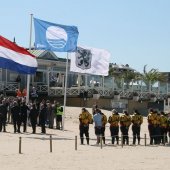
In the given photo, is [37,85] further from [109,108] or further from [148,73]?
[148,73]

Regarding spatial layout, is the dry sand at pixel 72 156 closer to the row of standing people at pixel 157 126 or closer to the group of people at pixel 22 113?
the group of people at pixel 22 113

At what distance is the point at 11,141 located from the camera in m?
22.6

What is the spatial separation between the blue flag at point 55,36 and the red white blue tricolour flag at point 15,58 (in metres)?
2.22

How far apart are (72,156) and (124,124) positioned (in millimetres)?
6038

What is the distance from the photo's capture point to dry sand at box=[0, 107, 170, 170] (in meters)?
15.9

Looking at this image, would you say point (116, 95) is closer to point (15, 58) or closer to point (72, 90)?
point (72, 90)

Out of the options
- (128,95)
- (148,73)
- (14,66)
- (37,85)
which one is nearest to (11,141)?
(14,66)

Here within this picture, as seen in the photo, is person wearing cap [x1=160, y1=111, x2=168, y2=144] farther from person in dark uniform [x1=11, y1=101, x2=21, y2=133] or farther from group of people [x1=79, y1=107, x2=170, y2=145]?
person in dark uniform [x1=11, y1=101, x2=21, y2=133]

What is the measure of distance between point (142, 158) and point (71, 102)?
3140 centimetres

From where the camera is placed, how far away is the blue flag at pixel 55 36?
89.9 feet

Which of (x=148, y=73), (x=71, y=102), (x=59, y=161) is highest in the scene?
(x=148, y=73)

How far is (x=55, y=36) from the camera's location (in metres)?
28.1

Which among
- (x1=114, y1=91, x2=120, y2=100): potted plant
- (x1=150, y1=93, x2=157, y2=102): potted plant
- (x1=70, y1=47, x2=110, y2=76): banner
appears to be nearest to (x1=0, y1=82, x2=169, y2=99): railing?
(x1=114, y1=91, x2=120, y2=100): potted plant

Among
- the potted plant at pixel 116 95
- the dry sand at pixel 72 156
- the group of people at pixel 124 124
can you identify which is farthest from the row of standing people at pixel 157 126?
the potted plant at pixel 116 95
